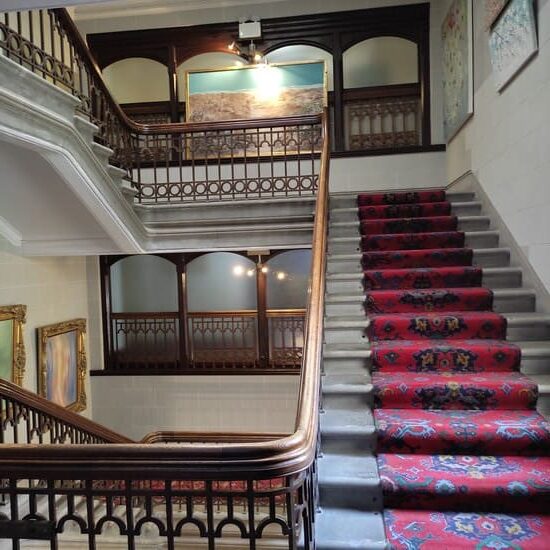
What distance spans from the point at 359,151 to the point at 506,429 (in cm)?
482

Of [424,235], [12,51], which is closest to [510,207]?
[424,235]

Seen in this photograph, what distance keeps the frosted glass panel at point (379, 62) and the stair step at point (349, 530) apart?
19.9 ft

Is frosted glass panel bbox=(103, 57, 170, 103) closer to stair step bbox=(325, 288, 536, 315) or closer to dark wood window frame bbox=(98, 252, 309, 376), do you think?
dark wood window frame bbox=(98, 252, 309, 376)

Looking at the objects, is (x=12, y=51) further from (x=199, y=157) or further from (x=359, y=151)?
(x=359, y=151)

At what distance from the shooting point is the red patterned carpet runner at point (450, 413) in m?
1.98

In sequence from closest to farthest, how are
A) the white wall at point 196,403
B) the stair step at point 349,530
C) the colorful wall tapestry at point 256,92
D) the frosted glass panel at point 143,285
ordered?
the stair step at point 349,530
the white wall at point 196,403
the colorful wall tapestry at point 256,92
the frosted glass panel at point 143,285

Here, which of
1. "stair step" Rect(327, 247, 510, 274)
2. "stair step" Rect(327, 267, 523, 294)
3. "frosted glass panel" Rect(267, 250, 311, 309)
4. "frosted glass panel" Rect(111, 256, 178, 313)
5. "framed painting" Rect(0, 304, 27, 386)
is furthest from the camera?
"frosted glass panel" Rect(111, 256, 178, 313)

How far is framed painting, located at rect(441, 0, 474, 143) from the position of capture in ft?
15.4

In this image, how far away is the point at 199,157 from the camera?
6719 mm

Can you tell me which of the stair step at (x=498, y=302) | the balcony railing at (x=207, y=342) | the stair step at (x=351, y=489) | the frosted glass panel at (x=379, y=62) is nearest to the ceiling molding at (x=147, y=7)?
the frosted glass panel at (x=379, y=62)

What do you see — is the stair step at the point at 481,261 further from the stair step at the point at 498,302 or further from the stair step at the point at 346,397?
the stair step at the point at 346,397

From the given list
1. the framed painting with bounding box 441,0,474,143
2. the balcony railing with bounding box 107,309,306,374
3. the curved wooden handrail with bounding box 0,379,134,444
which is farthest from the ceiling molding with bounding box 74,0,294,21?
the curved wooden handrail with bounding box 0,379,134,444

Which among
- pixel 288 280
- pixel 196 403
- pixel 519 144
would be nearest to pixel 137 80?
pixel 288 280

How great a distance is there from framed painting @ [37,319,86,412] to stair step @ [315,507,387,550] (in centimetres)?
435
